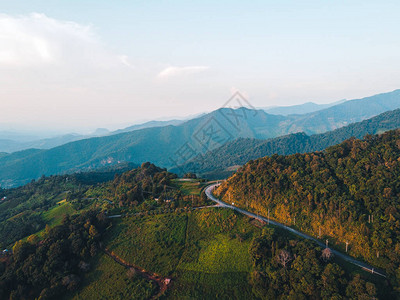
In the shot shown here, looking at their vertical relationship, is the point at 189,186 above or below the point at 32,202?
above

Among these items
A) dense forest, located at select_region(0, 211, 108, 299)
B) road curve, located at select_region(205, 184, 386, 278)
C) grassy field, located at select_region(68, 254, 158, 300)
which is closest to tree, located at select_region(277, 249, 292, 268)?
road curve, located at select_region(205, 184, 386, 278)

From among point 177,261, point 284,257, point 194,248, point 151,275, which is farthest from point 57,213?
point 284,257

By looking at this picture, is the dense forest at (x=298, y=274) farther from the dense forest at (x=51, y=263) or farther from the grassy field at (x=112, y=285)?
the dense forest at (x=51, y=263)

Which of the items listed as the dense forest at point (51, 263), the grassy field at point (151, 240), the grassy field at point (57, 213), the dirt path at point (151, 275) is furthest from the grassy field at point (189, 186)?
the grassy field at point (57, 213)

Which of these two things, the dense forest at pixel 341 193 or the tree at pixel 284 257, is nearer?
the tree at pixel 284 257

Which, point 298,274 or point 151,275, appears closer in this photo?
point 298,274

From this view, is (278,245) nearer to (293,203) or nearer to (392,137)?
(293,203)

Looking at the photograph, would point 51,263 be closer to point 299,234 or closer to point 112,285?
point 112,285
